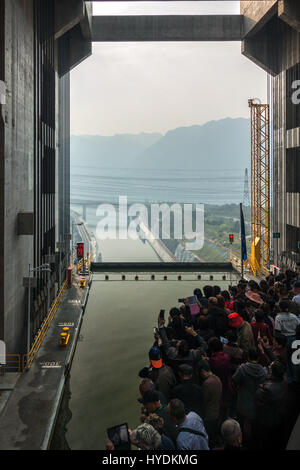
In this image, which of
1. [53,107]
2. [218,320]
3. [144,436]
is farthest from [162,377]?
[53,107]

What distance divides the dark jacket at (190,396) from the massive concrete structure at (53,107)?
6.23 metres

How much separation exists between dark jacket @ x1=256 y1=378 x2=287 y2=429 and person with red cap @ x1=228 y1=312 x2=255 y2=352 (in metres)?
1.59

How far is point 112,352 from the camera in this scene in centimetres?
1141

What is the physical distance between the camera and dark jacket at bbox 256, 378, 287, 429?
4672 mm

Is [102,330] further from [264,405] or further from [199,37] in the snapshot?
[199,37]

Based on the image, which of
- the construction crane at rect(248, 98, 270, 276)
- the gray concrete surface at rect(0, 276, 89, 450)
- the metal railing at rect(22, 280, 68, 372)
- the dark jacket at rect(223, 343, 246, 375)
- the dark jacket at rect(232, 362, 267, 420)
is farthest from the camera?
the construction crane at rect(248, 98, 270, 276)

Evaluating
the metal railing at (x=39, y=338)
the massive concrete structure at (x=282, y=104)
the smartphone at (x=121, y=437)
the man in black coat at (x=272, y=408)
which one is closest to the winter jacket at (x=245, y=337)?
the man in black coat at (x=272, y=408)

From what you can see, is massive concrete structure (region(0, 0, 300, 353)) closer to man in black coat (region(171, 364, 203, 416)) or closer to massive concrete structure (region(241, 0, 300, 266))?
massive concrete structure (region(241, 0, 300, 266))

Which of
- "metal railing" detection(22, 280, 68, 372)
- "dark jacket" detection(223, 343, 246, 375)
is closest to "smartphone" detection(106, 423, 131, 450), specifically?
"dark jacket" detection(223, 343, 246, 375)

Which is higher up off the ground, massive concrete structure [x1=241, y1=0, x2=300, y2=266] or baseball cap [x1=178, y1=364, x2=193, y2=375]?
massive concrete structure [x1=241, y1=0, x2=300, y2=266]

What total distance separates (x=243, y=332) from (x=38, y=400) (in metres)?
4.48

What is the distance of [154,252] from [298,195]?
217 ft

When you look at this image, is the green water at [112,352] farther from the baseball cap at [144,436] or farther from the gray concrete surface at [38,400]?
the baseball cap at [144,436]
